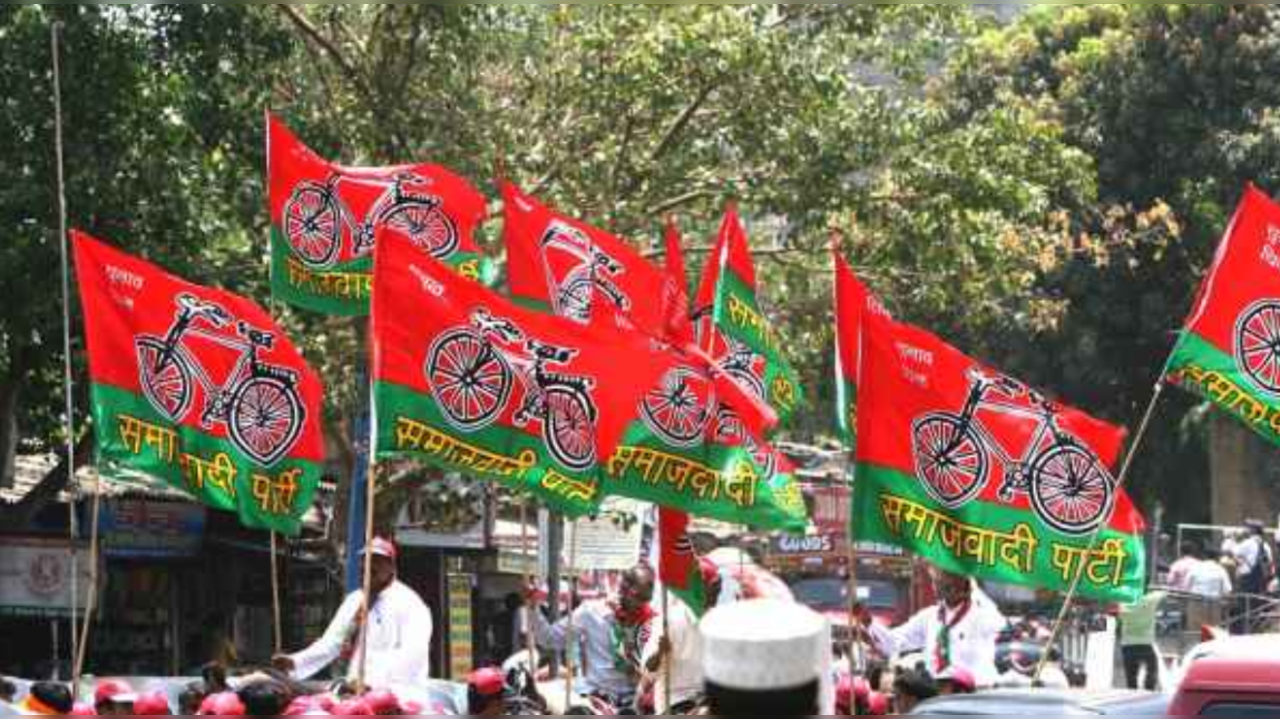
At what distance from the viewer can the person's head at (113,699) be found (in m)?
10.1

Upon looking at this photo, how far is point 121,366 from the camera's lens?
39.5 ft

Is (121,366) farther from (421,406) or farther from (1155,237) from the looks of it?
(1155,237)

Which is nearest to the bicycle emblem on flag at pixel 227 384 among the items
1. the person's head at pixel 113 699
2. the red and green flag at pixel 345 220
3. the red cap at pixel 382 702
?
the person's head at pixel 113 699

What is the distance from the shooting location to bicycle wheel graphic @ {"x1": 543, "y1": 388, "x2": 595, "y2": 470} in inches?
441

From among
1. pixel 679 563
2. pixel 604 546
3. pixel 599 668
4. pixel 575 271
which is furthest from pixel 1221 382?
pixel 604 546

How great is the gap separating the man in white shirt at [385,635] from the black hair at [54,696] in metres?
1.32

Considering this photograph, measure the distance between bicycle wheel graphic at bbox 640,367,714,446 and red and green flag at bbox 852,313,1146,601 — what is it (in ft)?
3.16

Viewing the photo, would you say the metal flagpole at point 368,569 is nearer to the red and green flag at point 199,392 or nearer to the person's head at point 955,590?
the red and green flag at point 199,392

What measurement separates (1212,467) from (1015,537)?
83.1 feet

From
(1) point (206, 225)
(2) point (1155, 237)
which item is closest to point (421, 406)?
(1) point (206, 225)

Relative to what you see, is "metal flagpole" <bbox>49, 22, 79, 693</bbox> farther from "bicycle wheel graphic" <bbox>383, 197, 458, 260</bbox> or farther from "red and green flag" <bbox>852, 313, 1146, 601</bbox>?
"red and green flag" <bbox>852, 313, 1146, 601</bbox>

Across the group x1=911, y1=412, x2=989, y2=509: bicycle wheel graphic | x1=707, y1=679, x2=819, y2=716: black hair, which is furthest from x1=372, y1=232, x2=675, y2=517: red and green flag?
x1=707, y1=679, x2=819, y2=716: black hair

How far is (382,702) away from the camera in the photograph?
28.9 ft

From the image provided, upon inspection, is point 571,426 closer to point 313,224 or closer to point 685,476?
point 685,476
